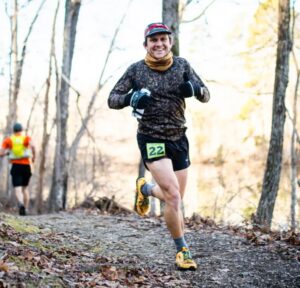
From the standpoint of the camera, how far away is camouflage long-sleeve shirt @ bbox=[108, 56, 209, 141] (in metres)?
5.57

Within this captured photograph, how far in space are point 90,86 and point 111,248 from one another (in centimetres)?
3322

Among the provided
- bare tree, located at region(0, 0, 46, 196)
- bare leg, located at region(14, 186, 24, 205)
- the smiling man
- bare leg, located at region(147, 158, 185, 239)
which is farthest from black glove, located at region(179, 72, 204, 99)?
bare tree, located at region(0, 0, 46, 196)

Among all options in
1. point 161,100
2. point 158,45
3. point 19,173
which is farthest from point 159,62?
point 19,173

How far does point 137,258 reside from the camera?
612cm

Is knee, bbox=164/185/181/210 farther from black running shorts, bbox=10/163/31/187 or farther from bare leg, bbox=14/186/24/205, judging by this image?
bare leg, bbox=14/186/24/205

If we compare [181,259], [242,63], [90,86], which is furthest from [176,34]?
[90,86]

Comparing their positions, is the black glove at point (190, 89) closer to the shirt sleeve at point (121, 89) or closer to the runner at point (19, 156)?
the shirt sleeve at point (121, 89)

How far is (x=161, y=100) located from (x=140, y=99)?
0.35 meters

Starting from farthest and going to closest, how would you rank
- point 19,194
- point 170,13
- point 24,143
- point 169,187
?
point 19,194, point 24,143, point 170,13, point 169,187

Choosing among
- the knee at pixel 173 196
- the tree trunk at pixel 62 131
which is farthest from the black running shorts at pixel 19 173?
the knee at pixel 173 196

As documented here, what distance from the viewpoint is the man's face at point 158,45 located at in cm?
555

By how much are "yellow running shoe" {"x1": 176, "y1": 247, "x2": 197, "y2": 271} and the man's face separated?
6.41ft

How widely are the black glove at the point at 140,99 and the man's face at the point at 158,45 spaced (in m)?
0.41

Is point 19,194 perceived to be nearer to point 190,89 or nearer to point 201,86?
point 201,86
